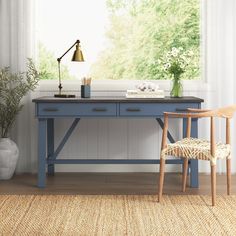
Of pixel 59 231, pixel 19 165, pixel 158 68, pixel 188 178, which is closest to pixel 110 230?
pixel 59 231

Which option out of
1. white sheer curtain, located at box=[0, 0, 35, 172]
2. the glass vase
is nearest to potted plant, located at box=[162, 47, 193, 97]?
the glass vase

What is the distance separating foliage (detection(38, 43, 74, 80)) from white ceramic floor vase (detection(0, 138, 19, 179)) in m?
0.98

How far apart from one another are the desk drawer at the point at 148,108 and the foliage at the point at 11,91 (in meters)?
0.94

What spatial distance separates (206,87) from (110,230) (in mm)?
2493

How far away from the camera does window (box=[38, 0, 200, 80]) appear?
651cm

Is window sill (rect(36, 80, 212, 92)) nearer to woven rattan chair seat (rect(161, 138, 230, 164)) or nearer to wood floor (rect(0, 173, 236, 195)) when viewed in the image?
wood floor (rect(0, 173, 236, 195))

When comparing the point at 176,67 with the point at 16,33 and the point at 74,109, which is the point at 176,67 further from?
the point at 16,33

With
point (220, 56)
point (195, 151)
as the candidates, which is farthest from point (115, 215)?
point (220, 56)

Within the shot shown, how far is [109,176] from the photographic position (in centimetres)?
609

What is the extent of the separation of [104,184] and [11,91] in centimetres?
120

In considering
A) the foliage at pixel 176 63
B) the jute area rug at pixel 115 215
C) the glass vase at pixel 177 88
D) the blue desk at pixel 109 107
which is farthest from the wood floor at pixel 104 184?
the foliage at pixel 176 63

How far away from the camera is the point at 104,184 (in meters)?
5.68

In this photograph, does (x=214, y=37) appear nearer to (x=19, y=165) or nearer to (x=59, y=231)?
→ (x=19, y=165)

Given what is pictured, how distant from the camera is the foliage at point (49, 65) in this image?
21.5 feet
